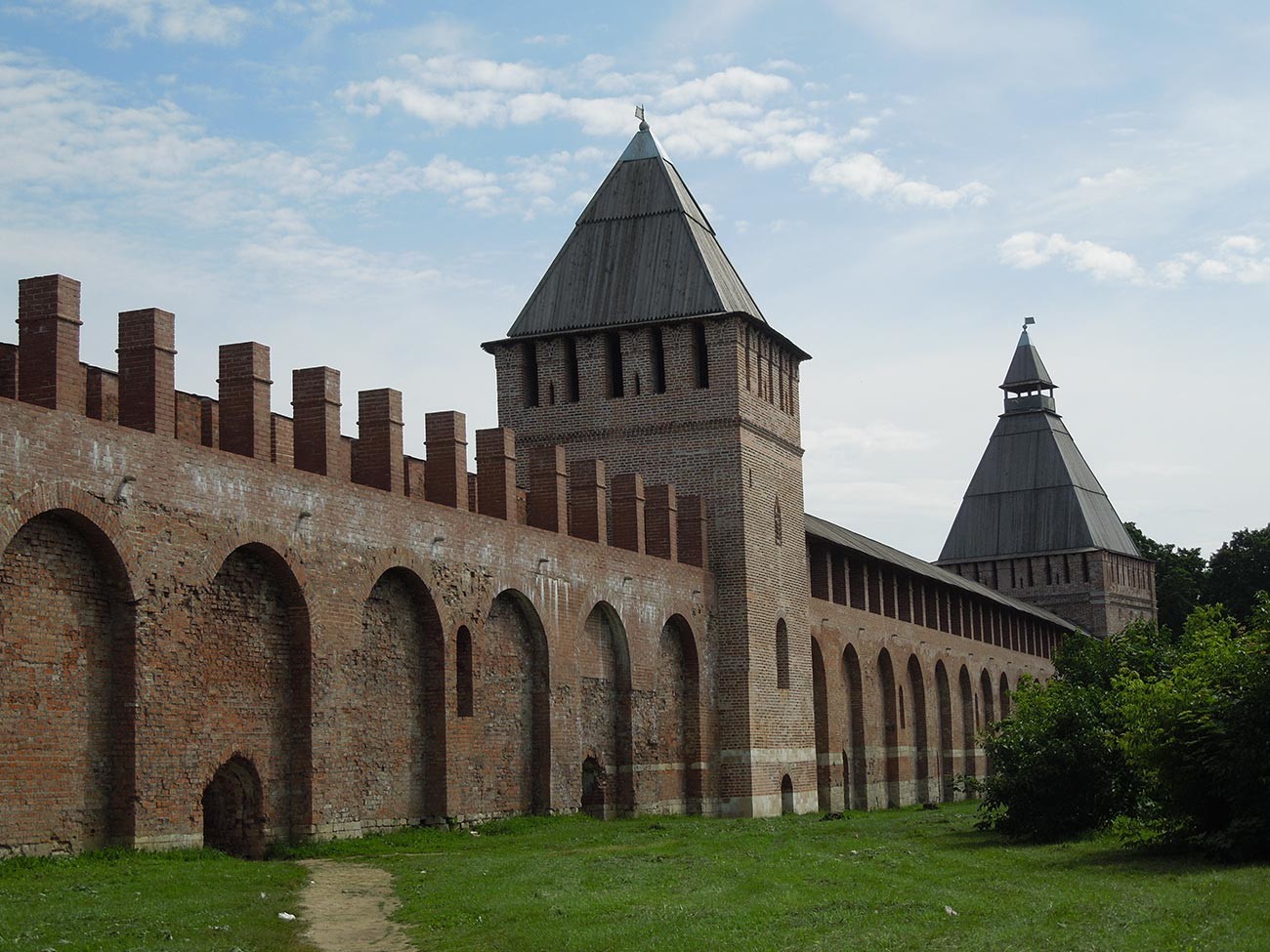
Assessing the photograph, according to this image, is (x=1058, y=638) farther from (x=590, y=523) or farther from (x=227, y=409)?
(x=227, y=409)

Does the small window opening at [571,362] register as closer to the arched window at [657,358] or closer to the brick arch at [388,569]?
the arched window at [657,358]

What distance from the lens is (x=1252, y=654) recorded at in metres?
16.6

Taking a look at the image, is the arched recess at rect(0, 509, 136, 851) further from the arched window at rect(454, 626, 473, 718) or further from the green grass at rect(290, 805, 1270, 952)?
the arched window at rect(454, 626, 473, 718)

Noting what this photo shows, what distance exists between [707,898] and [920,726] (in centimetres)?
3265

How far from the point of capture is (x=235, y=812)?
20.0 meters

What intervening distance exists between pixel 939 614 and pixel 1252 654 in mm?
32618

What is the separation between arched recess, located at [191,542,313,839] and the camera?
62.2 feet

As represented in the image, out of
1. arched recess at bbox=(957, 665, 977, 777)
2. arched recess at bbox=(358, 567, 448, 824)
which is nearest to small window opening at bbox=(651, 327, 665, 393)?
arched recess at bbox=(358, 567, 448, 824)

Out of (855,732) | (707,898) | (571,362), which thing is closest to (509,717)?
(571,362)

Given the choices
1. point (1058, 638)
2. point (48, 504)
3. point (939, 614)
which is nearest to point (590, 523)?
point (48, 504)

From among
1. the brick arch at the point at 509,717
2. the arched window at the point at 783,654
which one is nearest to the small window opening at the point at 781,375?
the arched window at the point at 783,654

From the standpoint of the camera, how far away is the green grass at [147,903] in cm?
1201

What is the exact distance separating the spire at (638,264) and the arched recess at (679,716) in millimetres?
5890

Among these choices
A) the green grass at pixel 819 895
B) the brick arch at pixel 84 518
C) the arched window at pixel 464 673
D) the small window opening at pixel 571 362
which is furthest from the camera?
the small window opening at pixel 571 362
